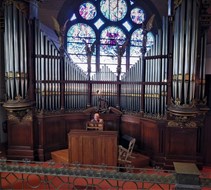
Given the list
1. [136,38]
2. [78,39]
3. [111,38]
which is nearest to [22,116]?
[78,39]

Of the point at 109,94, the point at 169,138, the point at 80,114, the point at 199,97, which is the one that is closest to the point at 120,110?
the point at 109,94

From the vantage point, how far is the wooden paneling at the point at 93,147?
6660mm

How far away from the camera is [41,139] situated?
790 centimetres

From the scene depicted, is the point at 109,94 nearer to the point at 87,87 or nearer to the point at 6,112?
Answer: the point at 87,87

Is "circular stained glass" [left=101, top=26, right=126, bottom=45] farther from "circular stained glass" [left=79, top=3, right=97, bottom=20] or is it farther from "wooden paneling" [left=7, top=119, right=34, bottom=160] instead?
"wooden paneling" [left=7, top=119, right=34, bottom=160]

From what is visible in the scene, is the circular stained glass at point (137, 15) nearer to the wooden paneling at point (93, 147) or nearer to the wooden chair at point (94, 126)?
the wooden chair at point (94, 126)

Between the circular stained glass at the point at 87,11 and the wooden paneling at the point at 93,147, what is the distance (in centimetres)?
577

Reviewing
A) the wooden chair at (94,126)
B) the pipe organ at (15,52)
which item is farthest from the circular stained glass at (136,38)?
the pipe organ at (15,52)

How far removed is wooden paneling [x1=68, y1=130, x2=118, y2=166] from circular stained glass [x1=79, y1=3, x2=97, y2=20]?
5772 millimetres

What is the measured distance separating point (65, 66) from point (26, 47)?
154 cm

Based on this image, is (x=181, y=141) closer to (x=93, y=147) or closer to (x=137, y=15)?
(x=93, y=147)

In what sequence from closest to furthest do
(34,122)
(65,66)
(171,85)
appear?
(171,85) → (34,122) → (65,66)

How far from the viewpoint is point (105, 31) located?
413 inches

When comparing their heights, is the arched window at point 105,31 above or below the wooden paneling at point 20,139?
above
